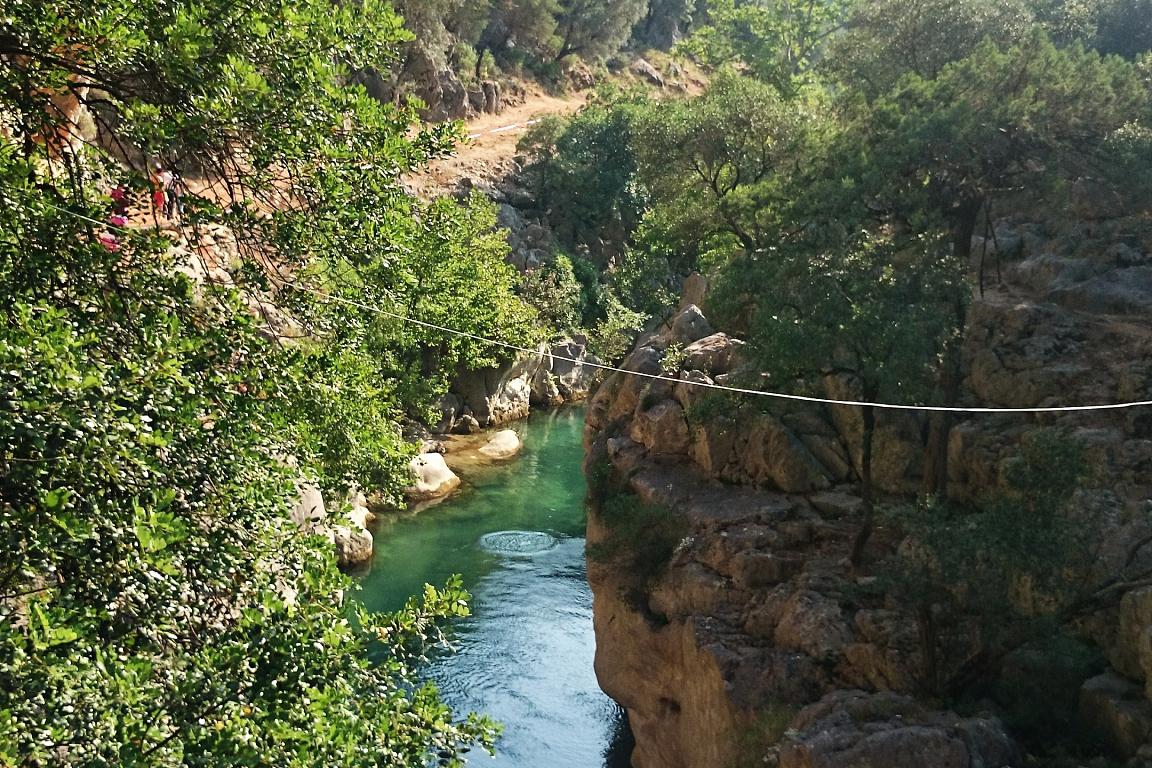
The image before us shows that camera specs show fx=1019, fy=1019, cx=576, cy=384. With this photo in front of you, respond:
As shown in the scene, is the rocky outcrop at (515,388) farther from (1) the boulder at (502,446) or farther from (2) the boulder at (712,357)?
(2) the boulder at (712,357)

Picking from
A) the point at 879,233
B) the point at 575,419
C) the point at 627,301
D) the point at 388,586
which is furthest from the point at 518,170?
the point at 879,233

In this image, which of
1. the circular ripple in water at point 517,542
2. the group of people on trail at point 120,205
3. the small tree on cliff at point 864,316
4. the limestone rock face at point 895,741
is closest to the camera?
the group of people on trail at point 120,205

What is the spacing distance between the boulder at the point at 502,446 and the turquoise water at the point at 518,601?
648 mm

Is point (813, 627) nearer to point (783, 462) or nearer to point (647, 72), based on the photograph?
point (783, 462)

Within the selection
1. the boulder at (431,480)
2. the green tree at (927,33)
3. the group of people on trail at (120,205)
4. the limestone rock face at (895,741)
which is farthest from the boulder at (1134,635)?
the boulder at (431,480)

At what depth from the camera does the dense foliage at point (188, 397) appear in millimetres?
5828

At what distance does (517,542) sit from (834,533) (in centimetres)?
1230

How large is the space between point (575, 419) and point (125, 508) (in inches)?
1383

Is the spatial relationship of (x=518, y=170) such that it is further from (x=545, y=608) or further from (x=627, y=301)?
(x=545, y=608)

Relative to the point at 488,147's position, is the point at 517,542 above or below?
below

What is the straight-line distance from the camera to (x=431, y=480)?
30.0 m

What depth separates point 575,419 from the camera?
4150 centimetres

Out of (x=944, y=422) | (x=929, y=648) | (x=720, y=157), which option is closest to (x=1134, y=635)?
(x=929, y=648)

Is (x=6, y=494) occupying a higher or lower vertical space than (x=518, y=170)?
lower
